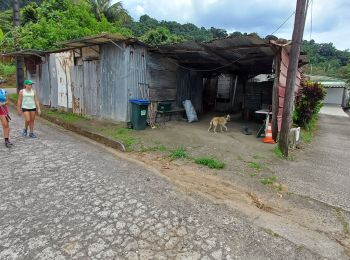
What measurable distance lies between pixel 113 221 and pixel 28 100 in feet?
18.0

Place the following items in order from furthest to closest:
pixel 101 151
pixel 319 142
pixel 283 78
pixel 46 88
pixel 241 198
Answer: pixel 46 88 → pixel 319 142 → pixel 283 78 → pixel 101 151 → pixel 241 198

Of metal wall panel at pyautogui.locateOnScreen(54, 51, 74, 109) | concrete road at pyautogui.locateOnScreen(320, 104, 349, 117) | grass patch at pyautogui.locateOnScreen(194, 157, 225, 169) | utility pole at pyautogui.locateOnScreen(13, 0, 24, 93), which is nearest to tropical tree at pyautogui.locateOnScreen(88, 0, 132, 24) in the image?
utility pole at pyautogui.locateOnScreen(13, 0, 24, 93)

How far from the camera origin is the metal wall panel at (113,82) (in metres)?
9.41

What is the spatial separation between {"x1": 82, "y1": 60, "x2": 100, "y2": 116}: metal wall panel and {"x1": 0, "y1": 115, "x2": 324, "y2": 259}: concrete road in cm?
537

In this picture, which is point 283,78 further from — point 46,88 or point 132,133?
point 46,88

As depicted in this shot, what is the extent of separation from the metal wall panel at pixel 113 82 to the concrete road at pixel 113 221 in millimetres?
4421

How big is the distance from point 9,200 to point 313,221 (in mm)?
4574

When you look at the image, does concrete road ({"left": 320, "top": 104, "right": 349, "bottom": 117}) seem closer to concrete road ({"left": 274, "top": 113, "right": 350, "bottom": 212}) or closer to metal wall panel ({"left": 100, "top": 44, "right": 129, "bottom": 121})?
concrete road ({"left": 274, "top": 113, "right": 350, "bottom": 212})

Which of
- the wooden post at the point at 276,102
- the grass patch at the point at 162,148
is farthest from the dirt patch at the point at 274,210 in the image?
the wooden post at the point at 276,102

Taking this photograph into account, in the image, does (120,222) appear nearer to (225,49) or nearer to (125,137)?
(125,137)

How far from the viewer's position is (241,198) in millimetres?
4516

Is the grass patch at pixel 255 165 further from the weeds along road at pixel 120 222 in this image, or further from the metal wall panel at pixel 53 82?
the metal wall panel at pixel 53 82

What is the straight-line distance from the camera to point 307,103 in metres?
11.6

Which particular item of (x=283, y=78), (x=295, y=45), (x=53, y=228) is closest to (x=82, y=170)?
(x=53, y=228)
